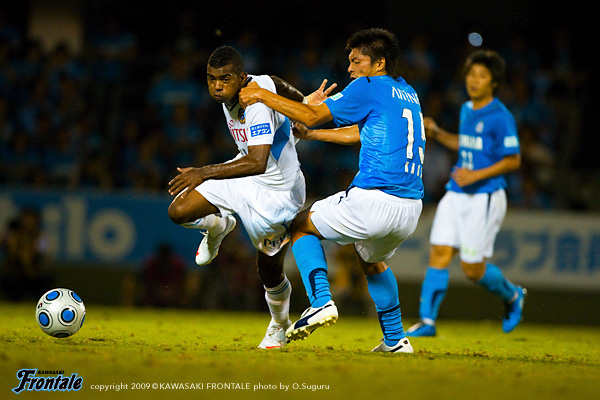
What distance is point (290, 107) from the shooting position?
5.16 m

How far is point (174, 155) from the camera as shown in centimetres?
1170

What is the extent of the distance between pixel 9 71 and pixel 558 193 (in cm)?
932

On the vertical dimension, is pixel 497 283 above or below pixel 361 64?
below

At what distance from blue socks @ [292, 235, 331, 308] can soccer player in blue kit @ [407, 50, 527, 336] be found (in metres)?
2.54

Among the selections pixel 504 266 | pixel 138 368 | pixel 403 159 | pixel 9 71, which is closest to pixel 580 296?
pixel 504 266

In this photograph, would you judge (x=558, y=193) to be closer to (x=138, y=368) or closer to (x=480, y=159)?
(x=480, y=159)

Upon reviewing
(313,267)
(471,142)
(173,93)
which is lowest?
(313,267)

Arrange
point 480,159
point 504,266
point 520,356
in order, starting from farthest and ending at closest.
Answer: point 504,266, point 480,159, point 520,356

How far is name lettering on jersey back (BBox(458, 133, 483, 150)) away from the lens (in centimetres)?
776

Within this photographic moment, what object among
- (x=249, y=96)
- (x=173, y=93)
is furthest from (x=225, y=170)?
(x=173, y=93)

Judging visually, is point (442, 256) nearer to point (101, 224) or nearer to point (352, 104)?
point (352, 104)

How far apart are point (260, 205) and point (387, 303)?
126 cm

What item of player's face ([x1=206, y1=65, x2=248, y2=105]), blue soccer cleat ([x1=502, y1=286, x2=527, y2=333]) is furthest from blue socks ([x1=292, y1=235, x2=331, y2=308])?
blue soccer cleat ([x1=502, y1=286, x2=527, y2=333])

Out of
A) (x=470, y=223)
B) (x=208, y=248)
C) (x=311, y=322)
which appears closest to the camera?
(x=311, y=322)
